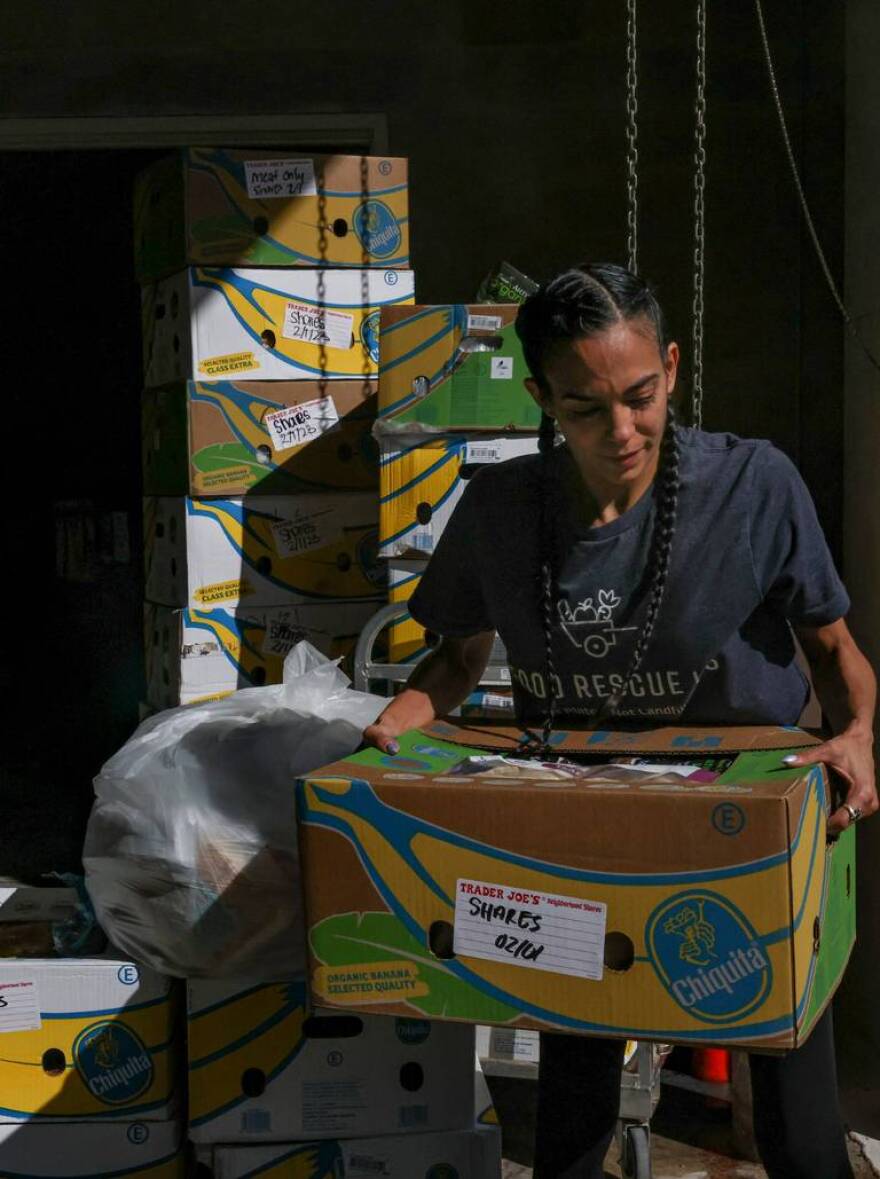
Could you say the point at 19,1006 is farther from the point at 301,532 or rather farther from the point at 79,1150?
the point at 301,532

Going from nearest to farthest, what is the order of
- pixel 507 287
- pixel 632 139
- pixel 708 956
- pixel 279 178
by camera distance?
pixel 708 956 → pixel 632 139 → pixel 507 287 → pixel 279 178

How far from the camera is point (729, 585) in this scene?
172 centimetres

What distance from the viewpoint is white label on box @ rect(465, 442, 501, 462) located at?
300 cm

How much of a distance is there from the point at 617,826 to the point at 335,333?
7.31 feet

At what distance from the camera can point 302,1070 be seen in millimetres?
2398

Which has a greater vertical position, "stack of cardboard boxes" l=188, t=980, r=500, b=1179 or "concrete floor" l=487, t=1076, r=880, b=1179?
"stack of cardboard boxes" l=188, t=980, r=500, b=1179

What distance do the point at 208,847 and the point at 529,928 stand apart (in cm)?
93

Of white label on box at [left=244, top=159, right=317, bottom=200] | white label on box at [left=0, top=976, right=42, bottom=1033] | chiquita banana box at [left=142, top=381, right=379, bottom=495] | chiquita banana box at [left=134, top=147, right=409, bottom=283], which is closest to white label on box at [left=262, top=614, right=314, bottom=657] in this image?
chiquita banana box at [left=142, top=381, right=379, bottom=495]

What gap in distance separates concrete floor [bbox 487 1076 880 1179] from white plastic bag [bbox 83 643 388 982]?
836mm

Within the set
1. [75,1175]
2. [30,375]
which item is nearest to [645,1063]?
[75,1175]

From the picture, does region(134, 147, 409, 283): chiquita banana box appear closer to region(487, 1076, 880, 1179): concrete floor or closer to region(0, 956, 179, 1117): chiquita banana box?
region(0, 956, 179, 1117): chiquita banana box

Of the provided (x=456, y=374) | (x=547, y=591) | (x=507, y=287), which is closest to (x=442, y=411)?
(x=456, y=374)

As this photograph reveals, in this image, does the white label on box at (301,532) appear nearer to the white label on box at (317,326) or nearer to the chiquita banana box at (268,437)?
the chiquita banana box at (268,437)

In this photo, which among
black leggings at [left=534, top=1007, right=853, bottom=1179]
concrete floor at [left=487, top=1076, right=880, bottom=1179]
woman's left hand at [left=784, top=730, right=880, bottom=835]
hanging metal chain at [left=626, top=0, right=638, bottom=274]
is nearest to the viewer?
woman's left hand at [left=784, top=730, right=880, bottom=835]
